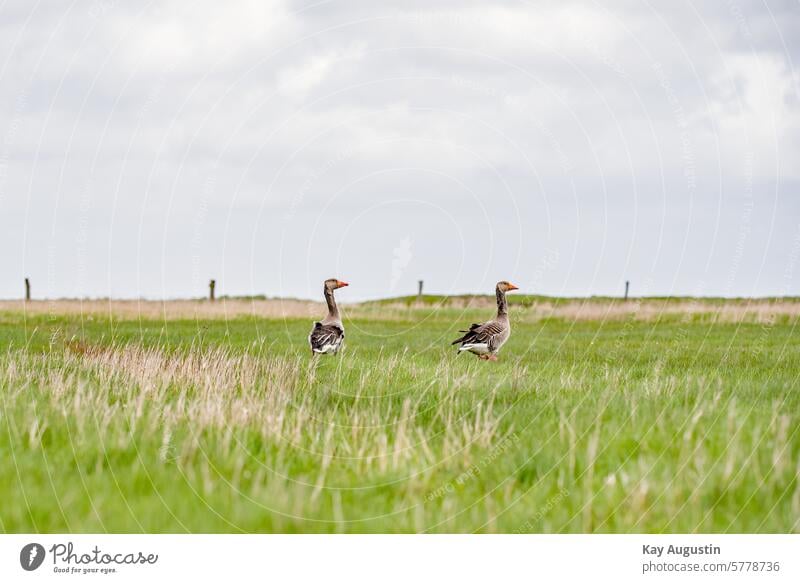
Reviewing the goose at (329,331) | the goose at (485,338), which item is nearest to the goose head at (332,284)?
the goose at (329,331)

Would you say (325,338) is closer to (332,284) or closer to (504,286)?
(332,284)

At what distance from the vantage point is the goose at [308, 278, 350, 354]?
15202 millimetres

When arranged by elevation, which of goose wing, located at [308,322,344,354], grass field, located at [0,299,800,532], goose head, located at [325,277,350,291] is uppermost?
goose head, located at [325,277,350,291]

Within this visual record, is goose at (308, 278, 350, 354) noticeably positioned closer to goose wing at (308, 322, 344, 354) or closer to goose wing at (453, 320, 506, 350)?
goose wing at (308, 322, 344, 354)

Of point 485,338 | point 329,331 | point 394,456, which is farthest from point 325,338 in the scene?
point 394,456

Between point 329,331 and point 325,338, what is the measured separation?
1.56 ft

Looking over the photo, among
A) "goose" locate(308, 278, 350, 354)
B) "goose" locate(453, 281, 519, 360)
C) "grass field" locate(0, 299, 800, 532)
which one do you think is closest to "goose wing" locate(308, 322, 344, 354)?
"goose" locate(308, 278, 350, 354)

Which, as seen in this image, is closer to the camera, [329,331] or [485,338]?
[329,331]

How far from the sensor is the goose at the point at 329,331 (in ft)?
49.9

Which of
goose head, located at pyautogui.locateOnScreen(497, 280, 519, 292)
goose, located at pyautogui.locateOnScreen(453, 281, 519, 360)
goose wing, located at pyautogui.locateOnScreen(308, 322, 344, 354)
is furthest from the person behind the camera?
goose head, located at pyautogui.locateOnScreen(497, 280, 519, 292)

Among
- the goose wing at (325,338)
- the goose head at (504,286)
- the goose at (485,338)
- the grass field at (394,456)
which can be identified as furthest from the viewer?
the goose head at (504,286)

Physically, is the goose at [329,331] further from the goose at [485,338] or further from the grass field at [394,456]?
the grass field at [394,456]

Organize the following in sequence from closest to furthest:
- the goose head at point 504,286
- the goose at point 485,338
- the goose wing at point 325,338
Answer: the goose wing at point 325,338
the goose at point 485,338
the goose head at point 504,286

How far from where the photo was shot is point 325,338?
15.3 m
